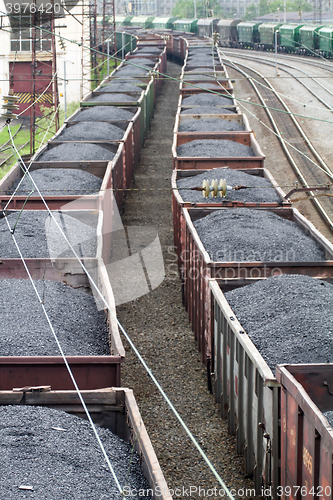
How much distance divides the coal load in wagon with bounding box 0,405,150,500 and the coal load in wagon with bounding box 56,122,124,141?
12506 mm

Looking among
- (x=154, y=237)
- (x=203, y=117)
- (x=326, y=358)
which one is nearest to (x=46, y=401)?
(x=326, y=358)

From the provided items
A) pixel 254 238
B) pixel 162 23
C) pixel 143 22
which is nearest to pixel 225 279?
pixel 254 238

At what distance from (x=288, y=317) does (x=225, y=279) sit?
1508mm

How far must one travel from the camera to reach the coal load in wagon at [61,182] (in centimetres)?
1175

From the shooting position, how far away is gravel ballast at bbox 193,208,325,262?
27.9ft

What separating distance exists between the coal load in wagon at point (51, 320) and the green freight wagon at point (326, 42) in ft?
130

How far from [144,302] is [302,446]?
24.1 feet

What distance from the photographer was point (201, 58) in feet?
120

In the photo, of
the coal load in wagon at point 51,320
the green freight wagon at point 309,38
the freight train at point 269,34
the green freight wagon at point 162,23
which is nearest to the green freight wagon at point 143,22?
the green freight wagon at point 162,23

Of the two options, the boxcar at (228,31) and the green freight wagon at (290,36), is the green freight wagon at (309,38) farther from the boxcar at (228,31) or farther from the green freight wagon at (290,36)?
the boxcar at (228,31)

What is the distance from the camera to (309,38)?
46.2 meters

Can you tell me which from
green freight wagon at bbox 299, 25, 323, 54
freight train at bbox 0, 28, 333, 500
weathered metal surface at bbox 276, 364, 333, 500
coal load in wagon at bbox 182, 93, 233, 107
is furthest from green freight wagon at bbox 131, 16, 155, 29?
weathered metal surface at bbox 276, 364, 333, 500

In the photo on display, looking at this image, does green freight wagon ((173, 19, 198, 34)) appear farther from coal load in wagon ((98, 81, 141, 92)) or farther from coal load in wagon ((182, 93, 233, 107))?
coal load in wagon ((182, 93, 233, 107))

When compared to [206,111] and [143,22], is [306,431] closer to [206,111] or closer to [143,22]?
[206,111]
